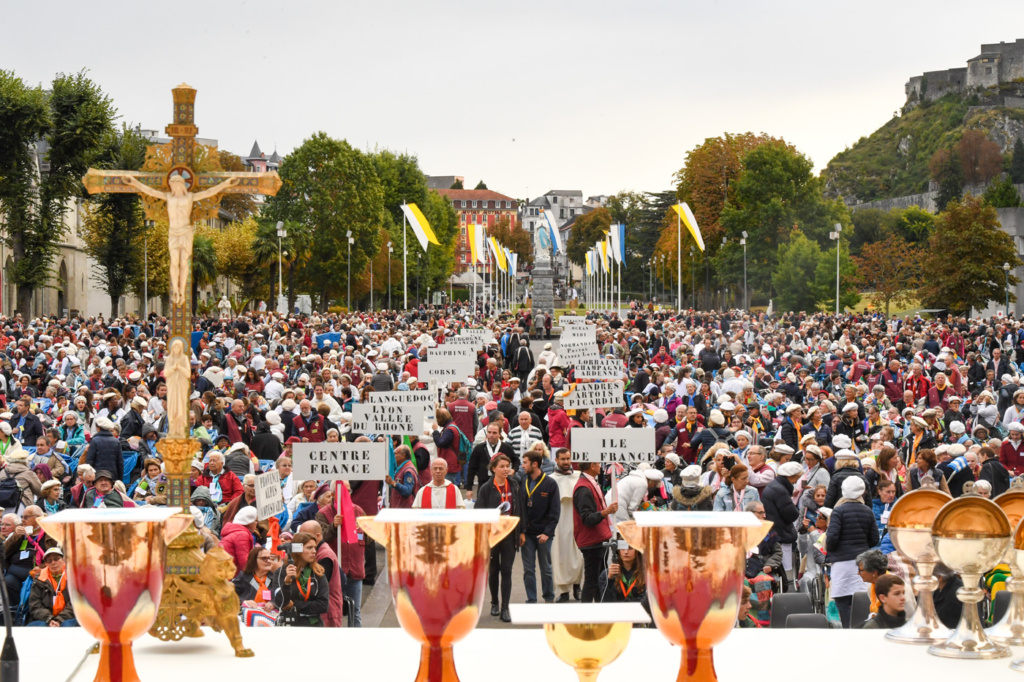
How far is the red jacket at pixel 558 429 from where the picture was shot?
16.2 m

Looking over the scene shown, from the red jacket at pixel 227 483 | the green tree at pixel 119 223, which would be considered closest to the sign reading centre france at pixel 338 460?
the red jacket at pixel 227 483

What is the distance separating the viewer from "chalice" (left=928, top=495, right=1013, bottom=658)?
3.52 m

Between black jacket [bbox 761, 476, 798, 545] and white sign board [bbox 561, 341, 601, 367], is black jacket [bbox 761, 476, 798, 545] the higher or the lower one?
the lower one

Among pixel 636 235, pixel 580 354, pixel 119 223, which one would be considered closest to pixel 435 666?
pixel 580 354

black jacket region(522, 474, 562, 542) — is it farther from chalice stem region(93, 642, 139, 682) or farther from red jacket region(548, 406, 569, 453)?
chalice stem region(93, 642, 139, 682)

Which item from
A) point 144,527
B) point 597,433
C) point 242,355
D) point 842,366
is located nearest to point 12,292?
point 242,355

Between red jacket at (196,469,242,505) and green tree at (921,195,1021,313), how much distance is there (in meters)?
55.3

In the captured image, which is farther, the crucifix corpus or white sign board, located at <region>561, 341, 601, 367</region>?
white sign board, located at <region>561, 341, 601, 367</region>

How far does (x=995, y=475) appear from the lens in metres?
13.1

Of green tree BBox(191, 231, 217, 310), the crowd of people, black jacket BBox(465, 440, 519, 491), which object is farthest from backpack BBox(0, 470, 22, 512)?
green tree BBox(191, 231, 217, 310)

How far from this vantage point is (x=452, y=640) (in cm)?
298

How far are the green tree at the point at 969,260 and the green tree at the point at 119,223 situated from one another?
3915 cm

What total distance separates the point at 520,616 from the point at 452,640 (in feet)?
0.72

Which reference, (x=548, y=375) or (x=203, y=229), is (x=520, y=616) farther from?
(x=203, y=229)
